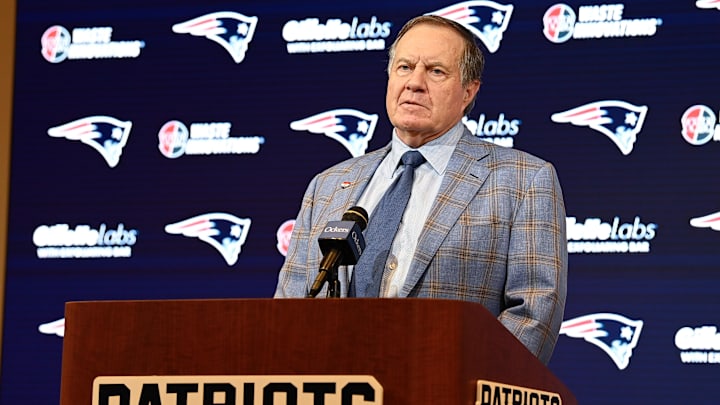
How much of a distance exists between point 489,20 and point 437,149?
180 cm

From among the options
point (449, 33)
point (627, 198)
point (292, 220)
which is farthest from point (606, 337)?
point (449, 33)

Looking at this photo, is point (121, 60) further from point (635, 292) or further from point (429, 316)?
point (429, 316)

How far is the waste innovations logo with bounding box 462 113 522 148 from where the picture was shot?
14.4 feet

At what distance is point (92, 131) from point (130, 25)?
486mm

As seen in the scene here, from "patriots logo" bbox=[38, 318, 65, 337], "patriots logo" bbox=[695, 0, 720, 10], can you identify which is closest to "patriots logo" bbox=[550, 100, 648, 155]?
"patriots logo" bbox=[695, 0, 720, 10]

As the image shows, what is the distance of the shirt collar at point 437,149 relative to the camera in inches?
109

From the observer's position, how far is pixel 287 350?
172cm

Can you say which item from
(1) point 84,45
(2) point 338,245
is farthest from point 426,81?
(1) point 84,45

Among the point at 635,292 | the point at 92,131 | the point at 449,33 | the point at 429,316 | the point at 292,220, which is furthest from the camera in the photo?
the point at 92,131

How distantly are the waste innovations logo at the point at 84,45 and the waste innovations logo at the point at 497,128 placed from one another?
1.53 metres

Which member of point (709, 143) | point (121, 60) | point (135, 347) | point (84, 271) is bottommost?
point (135, 347)

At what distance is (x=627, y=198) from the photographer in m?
4.23

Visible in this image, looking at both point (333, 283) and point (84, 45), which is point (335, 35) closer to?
point (84, 45)

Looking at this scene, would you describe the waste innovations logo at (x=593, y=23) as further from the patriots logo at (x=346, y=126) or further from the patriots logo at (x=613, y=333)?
the patriots logo at (x=613, y=333)
